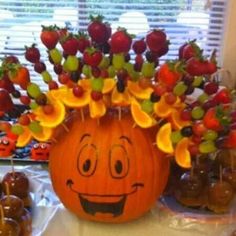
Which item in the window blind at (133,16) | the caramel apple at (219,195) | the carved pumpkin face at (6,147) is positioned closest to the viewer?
the caramel apple at (219,195)

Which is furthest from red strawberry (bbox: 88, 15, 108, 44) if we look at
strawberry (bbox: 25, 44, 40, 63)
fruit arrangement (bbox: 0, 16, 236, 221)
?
strawberry (bbox: 25, 44, 40, 63)

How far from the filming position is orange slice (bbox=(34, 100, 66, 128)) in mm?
803

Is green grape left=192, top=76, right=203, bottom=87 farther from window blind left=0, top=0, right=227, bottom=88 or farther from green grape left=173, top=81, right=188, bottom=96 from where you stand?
window blind left=0, top=0, right=227, bottom=88

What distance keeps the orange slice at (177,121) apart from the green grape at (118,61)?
117 millimetres

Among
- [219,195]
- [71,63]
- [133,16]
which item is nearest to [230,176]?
[219,195]

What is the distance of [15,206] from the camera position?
0.82 meters

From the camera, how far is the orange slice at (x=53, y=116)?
803 millimetres

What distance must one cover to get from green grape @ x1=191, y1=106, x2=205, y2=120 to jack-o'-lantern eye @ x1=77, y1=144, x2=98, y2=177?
6.9 inches

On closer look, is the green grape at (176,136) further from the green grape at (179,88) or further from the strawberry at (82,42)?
the strawberry at (82,42)

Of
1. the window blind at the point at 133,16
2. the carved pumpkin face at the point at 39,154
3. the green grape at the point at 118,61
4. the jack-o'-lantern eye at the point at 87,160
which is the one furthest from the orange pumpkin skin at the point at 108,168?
the window blind at the point at 133,16

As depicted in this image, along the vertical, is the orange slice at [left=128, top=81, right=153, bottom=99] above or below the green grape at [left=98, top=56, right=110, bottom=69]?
below

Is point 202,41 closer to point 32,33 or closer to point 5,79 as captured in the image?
point 32,33

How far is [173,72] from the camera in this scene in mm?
759

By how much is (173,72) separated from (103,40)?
13 cm
